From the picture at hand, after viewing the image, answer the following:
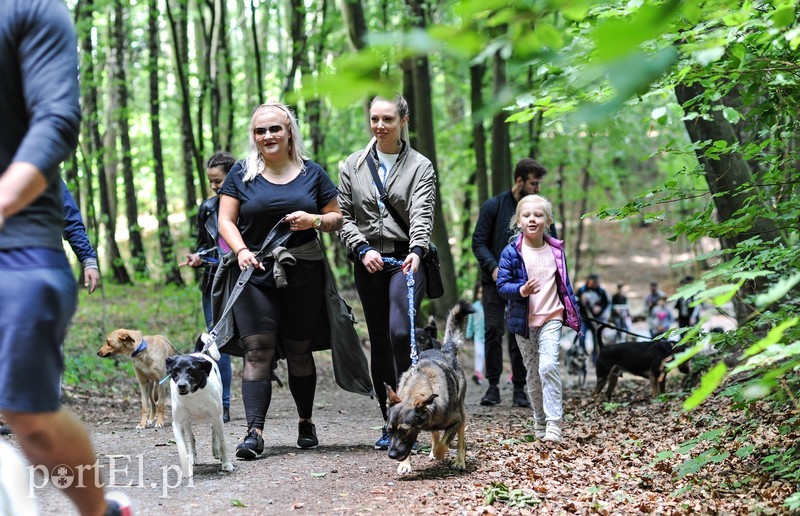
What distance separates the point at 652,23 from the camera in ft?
5.50

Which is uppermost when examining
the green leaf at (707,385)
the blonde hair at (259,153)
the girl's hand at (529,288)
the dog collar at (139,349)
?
the blonde hair at (259,153)

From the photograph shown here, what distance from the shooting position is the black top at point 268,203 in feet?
20.0

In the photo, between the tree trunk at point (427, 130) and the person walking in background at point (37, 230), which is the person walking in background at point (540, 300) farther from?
the tree trunk at point (427, 130)

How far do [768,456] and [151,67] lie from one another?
12435 millimetres

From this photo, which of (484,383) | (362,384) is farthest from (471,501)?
(484,383)

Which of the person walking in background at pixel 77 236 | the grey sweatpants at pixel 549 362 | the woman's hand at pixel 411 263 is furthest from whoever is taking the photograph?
the person walking in background at pixel 77 236

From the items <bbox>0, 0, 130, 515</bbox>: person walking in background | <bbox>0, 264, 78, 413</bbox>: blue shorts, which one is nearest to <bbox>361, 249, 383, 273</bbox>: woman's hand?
<bbox>0, 0, 130, 515</bbox>: person walking in background

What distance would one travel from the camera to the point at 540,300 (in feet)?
23.3

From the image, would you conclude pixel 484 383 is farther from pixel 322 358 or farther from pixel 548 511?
pixel 548 511

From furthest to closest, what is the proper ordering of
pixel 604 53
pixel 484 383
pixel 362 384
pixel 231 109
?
pixel 231 109 < pixel 484 383 < pixel 362 384 < pixel 604 53

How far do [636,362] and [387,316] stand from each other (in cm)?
534

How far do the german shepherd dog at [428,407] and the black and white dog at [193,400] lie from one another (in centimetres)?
115

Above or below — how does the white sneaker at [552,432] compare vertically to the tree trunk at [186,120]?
below

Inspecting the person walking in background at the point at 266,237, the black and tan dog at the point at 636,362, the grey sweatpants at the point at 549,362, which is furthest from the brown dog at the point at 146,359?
the black and tan dog at the point at 636,362
